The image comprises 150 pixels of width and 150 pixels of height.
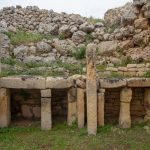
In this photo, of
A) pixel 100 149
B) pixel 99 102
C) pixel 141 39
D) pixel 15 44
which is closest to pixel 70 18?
pixel 15 44

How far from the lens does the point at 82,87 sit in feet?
39.7

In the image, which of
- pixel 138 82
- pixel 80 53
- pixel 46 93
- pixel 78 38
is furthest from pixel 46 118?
pixel 78 38

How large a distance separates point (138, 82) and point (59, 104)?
2926 millimetres

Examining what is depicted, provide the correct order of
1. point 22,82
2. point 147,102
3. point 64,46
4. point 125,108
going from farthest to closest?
point 64,46 < point 147,102 < point 125,108 < point 22,82

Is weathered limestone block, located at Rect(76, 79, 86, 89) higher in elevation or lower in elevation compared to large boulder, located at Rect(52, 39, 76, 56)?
lower

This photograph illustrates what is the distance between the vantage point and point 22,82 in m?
12.3

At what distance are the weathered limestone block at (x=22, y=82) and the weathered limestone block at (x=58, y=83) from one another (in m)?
0.22

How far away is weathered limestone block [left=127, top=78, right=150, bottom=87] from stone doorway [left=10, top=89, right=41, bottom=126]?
123 inches

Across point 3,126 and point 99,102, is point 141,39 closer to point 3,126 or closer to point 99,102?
point 99,102

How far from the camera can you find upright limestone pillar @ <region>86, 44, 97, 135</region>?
1149 centimetres

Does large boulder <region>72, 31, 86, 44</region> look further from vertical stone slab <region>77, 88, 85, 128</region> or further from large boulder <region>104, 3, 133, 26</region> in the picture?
vertical stone slab <region>77, 88, 85, 128</region>

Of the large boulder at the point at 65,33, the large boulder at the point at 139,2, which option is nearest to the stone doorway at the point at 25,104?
the large boulder at the point at 65,33

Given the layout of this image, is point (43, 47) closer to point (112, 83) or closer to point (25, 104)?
point (25, 104)

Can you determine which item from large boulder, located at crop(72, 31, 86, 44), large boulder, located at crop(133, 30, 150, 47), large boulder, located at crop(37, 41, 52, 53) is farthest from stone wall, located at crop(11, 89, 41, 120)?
large boulder, located at crop(133, 30, 150, 47)
